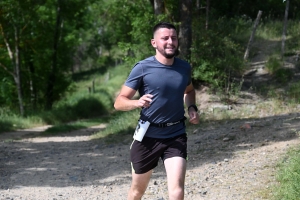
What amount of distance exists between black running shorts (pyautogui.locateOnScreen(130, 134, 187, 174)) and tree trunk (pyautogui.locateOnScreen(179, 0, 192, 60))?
1065 cm

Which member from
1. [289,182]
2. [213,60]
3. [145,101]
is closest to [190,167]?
[289,182]

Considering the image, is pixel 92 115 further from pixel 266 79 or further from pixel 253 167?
pixel 253 167

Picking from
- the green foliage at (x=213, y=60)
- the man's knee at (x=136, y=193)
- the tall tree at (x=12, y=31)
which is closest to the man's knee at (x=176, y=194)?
the man's knee at (x=136, y=193)

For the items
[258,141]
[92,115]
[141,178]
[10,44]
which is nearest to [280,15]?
[92,115]

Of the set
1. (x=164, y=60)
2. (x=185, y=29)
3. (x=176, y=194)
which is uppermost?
(x=164, y=60)

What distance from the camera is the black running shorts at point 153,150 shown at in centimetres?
492

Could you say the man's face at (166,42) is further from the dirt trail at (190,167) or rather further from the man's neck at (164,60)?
the dirt trail at (190,167)

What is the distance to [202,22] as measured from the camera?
1753cm

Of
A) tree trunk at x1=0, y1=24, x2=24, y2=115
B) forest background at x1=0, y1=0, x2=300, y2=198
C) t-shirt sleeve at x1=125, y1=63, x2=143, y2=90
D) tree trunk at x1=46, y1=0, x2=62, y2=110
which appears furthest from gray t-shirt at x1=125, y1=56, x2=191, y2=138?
tree trunk at x1=46, y1=0, x2=62, y2=110

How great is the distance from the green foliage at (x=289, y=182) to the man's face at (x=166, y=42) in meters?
2.25

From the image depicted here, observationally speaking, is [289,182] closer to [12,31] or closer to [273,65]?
[273,65]

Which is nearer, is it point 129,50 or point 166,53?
point 166,53

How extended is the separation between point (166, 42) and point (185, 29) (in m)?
10.7

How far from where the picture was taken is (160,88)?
15.7ft
